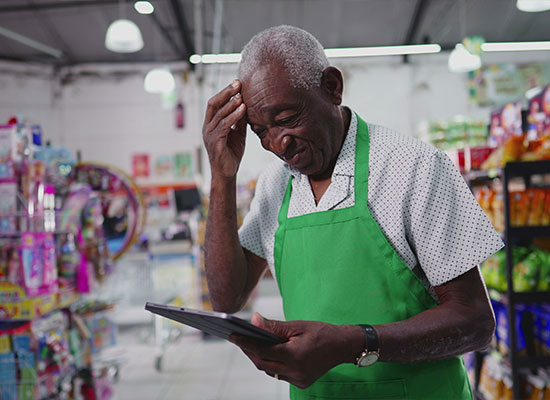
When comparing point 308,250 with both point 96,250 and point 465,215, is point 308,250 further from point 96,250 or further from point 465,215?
point 96,250

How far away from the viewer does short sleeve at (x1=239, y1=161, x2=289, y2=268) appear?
1603 mm

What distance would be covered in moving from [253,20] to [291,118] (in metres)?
10.2

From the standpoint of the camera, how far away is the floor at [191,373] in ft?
16.5

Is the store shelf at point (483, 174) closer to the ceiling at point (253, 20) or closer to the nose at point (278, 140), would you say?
the nose at point (278, 140)

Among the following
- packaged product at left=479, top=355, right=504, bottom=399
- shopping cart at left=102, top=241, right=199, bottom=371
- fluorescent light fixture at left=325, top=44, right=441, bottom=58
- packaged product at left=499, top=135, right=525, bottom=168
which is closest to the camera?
packaged product at left=499, top=135, right=525, bottom=168

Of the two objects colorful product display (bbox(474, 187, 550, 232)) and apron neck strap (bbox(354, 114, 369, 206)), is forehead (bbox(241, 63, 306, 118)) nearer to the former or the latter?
apron neck strap (bbox(354, 114, 369, 206))

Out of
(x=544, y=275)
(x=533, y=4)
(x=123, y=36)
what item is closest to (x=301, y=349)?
(x=544, y=275)

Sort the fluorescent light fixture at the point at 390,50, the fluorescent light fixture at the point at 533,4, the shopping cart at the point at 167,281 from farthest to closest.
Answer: the fluorescent light fixture at the point at 390,50 < the shopping cart at the point at 167,281 < the fluorescent light fixture at the point at 533,4

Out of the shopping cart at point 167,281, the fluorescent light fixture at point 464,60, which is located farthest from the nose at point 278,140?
the fluorescent light fixture at point 464,60

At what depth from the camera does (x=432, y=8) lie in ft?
36.8

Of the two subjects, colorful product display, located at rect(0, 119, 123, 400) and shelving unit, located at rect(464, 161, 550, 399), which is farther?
shelving unit, located at rect(464, 161, 550, 399)

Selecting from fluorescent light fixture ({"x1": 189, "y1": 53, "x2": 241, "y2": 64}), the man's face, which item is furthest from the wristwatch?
fluorescent light fixture ({"x1": 189, "y1": 53, "x2": 241, "y2": 64})

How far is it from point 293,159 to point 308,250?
24 cm

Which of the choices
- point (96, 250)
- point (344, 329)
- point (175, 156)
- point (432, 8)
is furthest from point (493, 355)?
point (175, 156)
